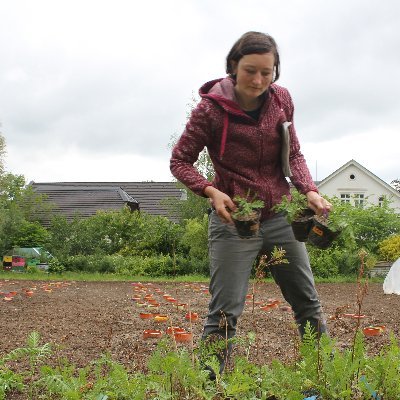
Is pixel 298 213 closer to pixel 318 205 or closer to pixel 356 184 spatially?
pixel 318 205

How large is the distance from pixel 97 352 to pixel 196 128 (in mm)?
2366

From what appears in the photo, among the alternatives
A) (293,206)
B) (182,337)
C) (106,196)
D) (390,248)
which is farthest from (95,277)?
(106,196)

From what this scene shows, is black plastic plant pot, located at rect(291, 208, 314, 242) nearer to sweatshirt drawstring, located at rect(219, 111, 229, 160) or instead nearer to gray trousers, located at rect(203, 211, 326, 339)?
gray trousers, located at rect(203, 211, 326, 339)

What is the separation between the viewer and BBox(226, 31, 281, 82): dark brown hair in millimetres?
2760

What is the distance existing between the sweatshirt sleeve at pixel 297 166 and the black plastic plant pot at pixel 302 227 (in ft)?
0.80

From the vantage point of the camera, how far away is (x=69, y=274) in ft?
56.1

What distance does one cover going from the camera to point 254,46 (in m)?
2.76

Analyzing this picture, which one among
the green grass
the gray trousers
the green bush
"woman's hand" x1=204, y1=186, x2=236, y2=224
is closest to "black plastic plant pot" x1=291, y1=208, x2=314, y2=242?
the gray trousers

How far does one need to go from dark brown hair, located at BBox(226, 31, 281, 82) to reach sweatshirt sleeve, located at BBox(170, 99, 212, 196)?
0.85 feet

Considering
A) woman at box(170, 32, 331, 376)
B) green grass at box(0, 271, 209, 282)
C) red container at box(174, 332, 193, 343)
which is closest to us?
woman at box(170, 32, 331, 376)

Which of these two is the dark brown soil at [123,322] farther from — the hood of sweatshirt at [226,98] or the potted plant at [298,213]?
the hood of sweatshirt at [226,98]

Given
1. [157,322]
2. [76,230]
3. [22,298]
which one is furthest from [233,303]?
[76,230]

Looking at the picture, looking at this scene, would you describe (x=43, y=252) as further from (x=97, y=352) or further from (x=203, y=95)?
(x=203, y=95)

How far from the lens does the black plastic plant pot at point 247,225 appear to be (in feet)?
8.66
